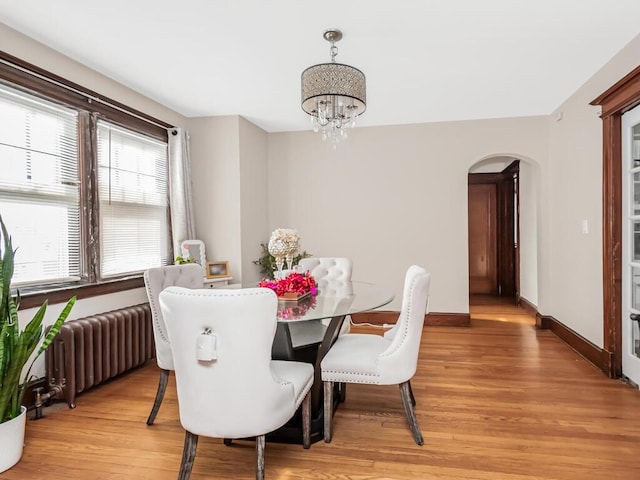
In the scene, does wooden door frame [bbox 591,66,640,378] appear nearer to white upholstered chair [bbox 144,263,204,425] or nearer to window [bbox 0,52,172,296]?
white upholstered chair [bbox 144,263,204,425]

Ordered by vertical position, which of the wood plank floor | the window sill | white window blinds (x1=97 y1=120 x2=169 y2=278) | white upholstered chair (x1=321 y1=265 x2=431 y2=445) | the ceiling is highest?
the ceiling

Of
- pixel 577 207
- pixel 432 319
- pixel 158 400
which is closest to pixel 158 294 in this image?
pixel 158 400

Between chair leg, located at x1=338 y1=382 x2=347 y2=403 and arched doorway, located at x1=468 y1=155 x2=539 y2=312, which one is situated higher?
arched doorway, located at x1=468 y1=155 x2=539 y2=312

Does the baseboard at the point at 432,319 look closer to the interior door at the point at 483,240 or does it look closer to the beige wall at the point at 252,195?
the beige wall at the point at 252,195

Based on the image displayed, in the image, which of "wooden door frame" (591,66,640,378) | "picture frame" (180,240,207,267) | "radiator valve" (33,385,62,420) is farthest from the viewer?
"picture frame" (180,240,207,267)

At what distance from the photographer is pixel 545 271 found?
4.96 meters

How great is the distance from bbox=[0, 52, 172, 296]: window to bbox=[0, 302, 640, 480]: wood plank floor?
Result: 100cm

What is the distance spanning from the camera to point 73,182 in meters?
3.23

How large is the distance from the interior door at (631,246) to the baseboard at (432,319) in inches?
77.3

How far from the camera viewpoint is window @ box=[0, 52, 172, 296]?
2805 mm

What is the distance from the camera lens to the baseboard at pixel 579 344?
132 inches

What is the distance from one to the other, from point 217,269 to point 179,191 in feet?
2.97

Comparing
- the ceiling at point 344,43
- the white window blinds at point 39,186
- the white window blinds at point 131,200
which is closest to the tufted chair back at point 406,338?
the ceiling at point 344,43

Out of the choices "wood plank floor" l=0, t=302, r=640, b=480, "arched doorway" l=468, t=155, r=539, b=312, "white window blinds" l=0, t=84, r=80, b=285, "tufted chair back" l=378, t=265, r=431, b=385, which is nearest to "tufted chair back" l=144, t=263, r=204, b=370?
"wood plank floor" l=0, t=302, r=640, b=480
